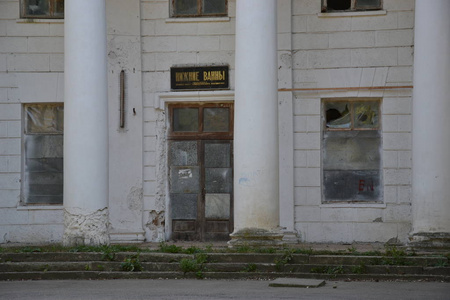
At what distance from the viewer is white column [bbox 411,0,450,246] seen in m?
14.1

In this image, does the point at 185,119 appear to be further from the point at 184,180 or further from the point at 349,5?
the point at 349,5

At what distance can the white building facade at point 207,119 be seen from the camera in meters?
16.5

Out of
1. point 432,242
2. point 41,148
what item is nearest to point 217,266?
point 432,242

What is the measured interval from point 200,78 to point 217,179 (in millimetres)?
2060

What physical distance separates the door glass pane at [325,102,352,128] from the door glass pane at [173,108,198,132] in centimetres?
263

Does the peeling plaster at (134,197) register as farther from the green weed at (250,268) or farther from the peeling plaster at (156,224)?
the green weed at (250,268)

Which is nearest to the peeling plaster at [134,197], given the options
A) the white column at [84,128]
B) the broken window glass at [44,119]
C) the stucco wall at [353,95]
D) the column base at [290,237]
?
the broken window glass at [44,119]

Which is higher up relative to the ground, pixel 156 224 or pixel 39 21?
pixel 39 21

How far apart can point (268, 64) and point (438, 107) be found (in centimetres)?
288

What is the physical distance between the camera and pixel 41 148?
1747 cm

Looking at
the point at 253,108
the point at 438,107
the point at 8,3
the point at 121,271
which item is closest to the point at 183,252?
the point at 121,271

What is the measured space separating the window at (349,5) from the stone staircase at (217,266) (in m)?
5.98

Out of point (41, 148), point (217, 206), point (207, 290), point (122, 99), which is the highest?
point (122, 99)

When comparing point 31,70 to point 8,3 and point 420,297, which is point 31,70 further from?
point 420,297
